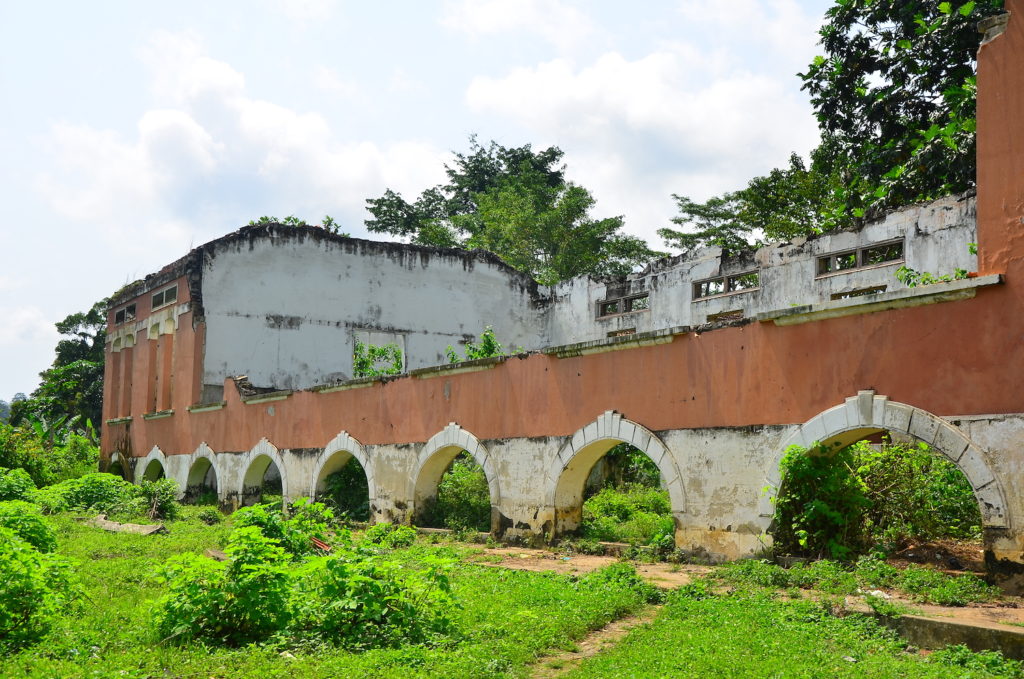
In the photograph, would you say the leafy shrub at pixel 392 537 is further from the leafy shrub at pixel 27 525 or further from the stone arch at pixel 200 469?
the stone arch at pixel 200 469

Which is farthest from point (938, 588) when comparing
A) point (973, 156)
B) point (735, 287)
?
point (735, 287)

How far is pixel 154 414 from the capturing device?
906 inches

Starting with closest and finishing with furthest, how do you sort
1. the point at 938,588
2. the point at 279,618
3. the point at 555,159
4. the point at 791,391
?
the point at 279,618 → the point at 938,588 → the point at 791,391 → the point at 555,159

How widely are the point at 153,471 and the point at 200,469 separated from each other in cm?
298

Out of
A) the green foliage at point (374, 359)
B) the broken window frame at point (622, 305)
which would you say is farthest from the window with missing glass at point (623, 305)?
the green foliage at point (374, 359)

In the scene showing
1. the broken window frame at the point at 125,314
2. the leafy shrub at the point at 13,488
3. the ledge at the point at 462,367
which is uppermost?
the broken window frame at the point at 125,314

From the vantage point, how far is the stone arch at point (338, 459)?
15.8 m

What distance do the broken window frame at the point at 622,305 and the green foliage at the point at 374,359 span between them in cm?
527

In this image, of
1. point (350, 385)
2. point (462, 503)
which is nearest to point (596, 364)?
point (462, 503)

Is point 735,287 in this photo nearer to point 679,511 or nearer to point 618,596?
point 679,511

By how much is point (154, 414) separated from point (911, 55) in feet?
62.4

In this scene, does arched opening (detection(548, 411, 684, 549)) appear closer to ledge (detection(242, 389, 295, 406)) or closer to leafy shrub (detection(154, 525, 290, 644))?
leafy shrub (detection(154, 525, 290, 644))

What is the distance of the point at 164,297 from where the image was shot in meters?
23.2

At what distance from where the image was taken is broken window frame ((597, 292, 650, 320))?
810 inches
